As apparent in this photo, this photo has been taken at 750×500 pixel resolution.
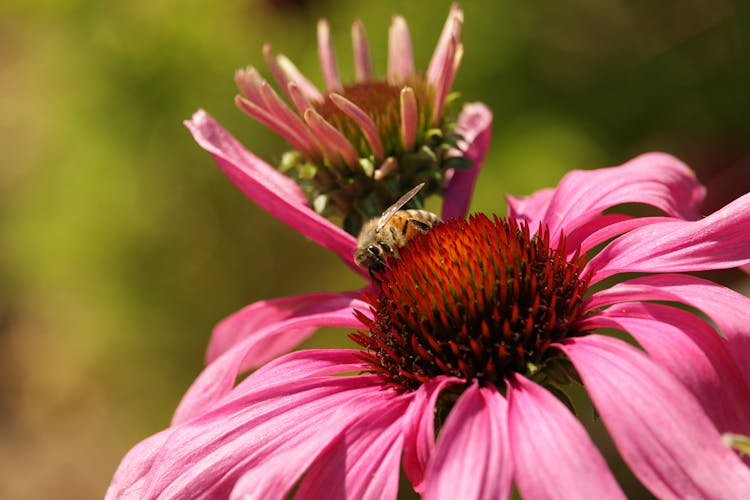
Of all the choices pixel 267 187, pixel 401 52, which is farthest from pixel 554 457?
pixel 401 52

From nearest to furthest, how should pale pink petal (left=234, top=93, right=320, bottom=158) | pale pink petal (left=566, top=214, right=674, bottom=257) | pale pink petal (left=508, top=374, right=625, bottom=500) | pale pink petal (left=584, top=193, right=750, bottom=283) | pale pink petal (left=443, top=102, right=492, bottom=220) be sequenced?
pale pink petal (left=508, top=374, right=625, bottom=500) < pale pink petal (left=584, top=193, right=750, bottom=283) < pale pink petal (left=566, top=214, right=674, bottom=257) < pale pink petal (left=234, top=93, right=320, bottom=158) < pale pink petal (left=443, top=102, right=492, bottom=220)

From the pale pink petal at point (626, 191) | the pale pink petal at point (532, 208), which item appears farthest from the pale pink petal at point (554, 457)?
the pale pink petal at point (532, 208)

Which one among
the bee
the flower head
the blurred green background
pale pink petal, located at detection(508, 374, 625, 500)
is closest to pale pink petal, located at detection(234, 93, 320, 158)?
the flower head

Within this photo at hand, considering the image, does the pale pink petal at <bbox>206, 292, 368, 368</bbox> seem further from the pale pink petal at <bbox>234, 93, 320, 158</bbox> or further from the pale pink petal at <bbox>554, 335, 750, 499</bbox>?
the pale pink petal at <bbox>554, 335, 750, 499</bbox>

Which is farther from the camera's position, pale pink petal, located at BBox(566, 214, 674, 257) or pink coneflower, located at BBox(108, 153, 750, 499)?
pale pink petal, located at BBox(566, 214, 674, 257)

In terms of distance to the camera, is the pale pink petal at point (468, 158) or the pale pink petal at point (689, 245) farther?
the pale pink petal at point (468, 158)

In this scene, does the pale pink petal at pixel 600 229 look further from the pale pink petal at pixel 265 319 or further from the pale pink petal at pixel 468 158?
the pale pink petal at pixel 265 319

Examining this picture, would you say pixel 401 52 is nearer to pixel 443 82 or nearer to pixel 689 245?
pixel 443 82
